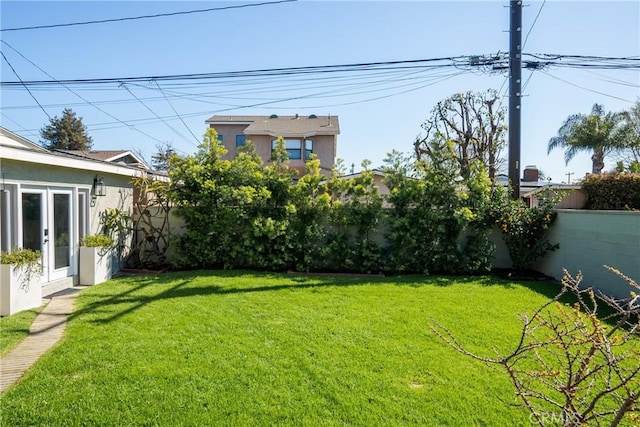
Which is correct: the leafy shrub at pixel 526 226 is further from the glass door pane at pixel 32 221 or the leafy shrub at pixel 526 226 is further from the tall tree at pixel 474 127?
the glass door pane at pixel 32 221

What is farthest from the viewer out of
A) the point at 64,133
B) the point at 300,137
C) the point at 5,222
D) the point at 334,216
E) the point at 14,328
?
the point at 64,133

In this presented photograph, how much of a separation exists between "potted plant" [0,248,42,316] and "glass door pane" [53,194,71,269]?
1.20 m

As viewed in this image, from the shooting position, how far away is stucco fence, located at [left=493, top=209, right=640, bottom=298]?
7.04 meters

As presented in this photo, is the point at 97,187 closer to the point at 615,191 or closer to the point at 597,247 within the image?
the point at 597,247

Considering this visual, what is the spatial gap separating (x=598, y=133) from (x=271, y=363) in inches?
967

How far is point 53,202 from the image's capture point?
23.9 ft

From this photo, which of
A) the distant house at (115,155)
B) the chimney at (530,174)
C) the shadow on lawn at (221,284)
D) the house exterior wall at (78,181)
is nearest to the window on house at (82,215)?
the house exterior wall at (78,181)

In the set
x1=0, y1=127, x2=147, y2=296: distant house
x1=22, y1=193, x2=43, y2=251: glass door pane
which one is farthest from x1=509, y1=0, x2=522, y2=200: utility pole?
x1=22, y1=193, x2=43, y2=251: glass door pane

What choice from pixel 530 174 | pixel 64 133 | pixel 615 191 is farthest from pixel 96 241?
pixel 64 133

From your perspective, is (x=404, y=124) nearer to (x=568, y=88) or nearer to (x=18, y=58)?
(x=568, y=88)

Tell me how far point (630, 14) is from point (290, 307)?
10587mm

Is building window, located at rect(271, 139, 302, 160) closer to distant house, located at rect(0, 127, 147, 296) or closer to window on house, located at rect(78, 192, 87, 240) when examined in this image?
distant house, located at rect(0, 127, 147, 296)

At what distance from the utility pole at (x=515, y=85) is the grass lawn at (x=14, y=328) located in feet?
33.8

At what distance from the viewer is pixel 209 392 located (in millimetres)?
3500
